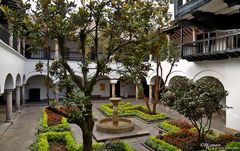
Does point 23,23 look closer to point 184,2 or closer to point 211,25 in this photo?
point 184,2

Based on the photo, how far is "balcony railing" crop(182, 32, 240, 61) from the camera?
505 inches

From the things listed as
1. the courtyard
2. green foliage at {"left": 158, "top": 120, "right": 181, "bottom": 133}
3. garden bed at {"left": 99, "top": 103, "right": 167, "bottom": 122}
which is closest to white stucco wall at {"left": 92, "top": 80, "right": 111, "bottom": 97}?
garden bed at {"left": 99, "top": 103, "right": 167, "bottom": 122}

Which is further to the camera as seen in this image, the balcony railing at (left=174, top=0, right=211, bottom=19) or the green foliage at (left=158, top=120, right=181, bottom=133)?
the green foliage at (left=158, top=120, right=181, bottom=133)

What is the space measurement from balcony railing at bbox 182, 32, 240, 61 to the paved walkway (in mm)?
11084

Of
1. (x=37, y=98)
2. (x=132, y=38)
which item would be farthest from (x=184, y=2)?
(x=37, y=98)

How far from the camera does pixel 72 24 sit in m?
6.54

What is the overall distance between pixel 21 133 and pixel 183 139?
29.0ft

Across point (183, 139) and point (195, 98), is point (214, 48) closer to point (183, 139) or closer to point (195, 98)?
point (183, 139)

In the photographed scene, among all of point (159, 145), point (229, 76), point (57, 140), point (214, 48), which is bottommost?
point (57, 140)

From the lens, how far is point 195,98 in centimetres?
917

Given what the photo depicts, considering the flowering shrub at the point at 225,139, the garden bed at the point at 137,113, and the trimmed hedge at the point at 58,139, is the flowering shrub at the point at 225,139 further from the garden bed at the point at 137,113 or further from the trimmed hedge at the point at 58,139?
the garden bed at the point at 137,113

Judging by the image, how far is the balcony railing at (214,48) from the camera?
12.8m

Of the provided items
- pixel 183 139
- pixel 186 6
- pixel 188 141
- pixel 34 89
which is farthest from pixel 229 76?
pixel 34 89

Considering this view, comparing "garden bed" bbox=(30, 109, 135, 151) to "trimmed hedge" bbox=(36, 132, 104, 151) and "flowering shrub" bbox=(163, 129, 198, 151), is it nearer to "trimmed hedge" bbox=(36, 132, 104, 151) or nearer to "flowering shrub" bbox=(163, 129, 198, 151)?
"trimmed hedge" bbox=(36, 132, 104, 151)
